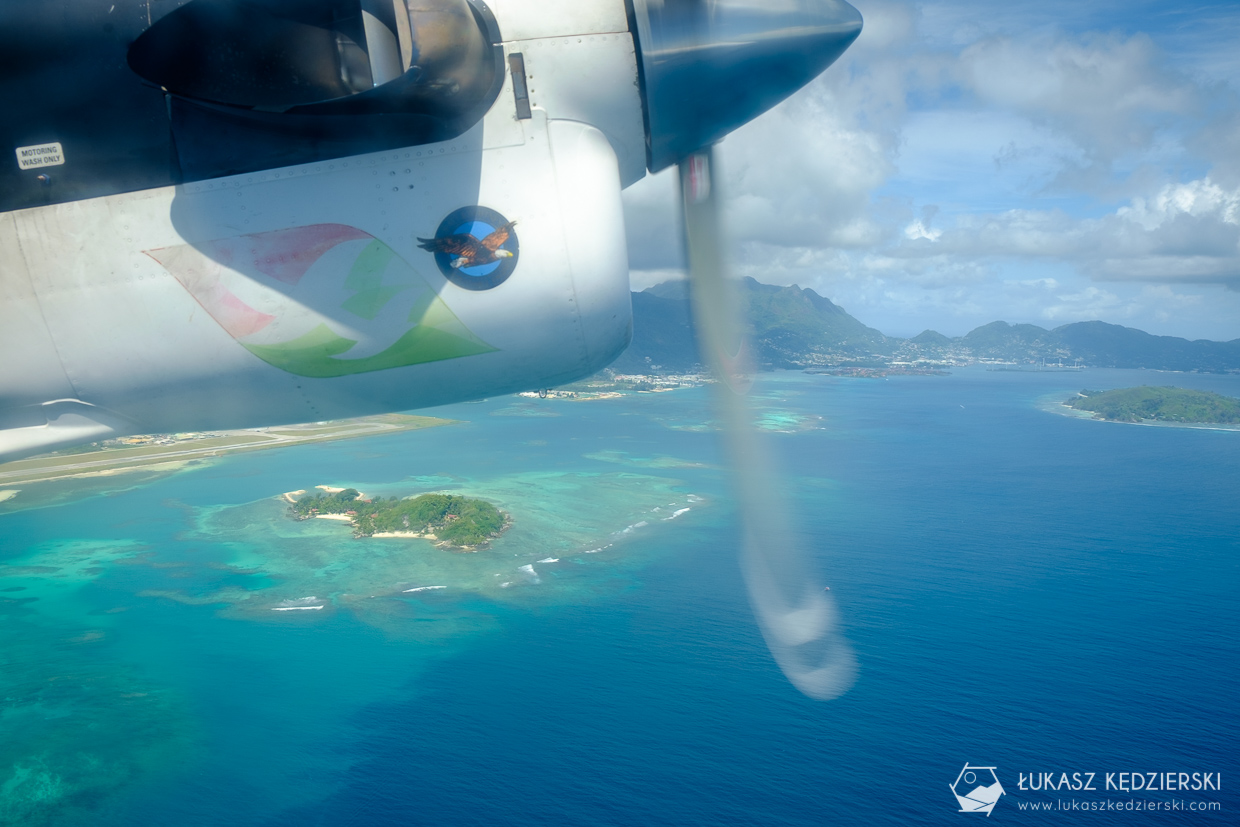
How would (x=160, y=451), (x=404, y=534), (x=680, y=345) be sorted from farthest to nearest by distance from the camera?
(x=680, y=345), (x=160, y=451), (x=404, y=534)

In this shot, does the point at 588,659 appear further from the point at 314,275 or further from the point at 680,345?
the point at 680,345

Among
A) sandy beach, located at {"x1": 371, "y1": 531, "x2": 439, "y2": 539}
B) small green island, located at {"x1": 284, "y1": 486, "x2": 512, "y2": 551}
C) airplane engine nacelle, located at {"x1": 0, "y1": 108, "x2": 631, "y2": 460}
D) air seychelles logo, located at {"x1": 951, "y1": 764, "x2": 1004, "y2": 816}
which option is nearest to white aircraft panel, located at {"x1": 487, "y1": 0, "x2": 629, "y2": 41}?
airplane engine nacelle, located at {"x1": 0, "y1": 108, "x2": 631, "y2": 460}

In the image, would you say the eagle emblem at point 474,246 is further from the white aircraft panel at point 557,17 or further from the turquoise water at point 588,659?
the turquoise water at point 588,659

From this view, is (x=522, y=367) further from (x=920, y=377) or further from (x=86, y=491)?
(x=920, y=377)

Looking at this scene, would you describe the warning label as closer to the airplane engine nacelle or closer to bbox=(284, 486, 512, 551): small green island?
the airplane engine nacelle

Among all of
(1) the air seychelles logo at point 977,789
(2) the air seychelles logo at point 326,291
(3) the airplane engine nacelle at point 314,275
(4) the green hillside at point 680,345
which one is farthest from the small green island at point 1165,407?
(2) the air seychelles logo at point 326,291

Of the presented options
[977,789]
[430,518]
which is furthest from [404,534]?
[977,789]

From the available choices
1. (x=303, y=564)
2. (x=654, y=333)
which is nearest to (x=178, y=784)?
(x=303, y=564)
